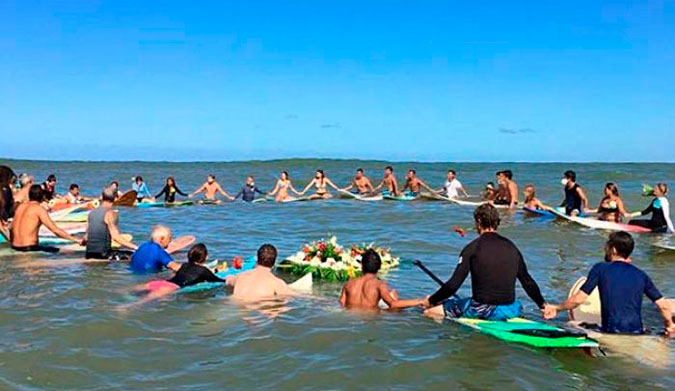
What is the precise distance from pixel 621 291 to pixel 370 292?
2963 mm

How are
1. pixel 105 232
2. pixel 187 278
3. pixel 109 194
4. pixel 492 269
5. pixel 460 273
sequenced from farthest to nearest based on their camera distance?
pixel 105 232, pixel 109 194, pixel 187 278, pixel 492 269, pixel 460 273

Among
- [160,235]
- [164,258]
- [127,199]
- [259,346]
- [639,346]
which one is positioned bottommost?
[259,346]

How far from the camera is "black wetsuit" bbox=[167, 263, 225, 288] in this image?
30.0 feet

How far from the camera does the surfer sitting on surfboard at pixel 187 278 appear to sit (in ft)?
29.6

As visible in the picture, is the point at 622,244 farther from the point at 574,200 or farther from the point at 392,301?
the point at 574,200

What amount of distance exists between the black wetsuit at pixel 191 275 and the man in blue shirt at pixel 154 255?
94 centimetres

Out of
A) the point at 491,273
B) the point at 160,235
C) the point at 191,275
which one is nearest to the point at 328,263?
the point at 191,275

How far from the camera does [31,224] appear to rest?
11.8 meters

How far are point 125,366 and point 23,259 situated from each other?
6.77m

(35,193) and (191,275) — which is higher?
(35,193)

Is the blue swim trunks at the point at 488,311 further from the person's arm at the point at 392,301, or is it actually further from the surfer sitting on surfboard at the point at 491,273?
the person's arm at the point at 392,301

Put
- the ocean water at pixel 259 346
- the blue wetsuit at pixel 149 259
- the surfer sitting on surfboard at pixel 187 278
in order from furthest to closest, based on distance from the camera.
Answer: the blue wetsuit at pixel 149 259 < the surfer sitting on surfboard at pixel 187 278 < the ocean water at pixel 259 346

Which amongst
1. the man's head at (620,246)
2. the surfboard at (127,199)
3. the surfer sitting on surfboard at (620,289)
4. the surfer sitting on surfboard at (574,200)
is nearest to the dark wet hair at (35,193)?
the surfer sitting on surfboard at (620,289)

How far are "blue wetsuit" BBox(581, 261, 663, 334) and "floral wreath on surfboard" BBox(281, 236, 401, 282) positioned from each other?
4559mm
